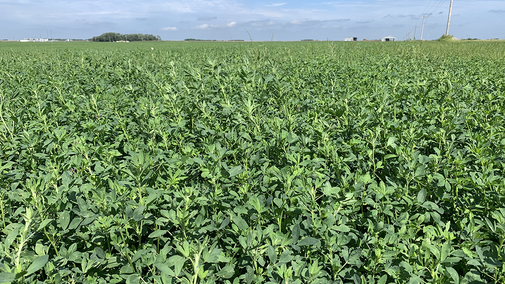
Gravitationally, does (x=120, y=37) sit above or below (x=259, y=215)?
above

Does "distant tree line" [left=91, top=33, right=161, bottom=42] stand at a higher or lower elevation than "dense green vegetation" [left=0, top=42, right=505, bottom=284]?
higher

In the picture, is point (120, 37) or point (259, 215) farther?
point (120, 37)

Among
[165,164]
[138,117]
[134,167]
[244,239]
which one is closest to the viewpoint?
[244,239]

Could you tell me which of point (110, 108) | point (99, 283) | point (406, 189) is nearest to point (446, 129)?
point (406, 189)

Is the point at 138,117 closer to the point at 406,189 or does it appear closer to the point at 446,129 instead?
the point at 406,189

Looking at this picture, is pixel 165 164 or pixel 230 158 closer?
pixel 165 164

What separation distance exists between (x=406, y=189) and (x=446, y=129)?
124 cm

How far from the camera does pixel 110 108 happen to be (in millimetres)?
3320

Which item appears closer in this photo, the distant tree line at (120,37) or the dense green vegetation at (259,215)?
the dense green vegetation at (259,215)

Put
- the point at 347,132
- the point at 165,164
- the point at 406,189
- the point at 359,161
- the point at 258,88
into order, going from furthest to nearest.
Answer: the point at 258,88 → the point at 347,132 → the point at 359,161 → the point at 165,164 → the point at 406,189

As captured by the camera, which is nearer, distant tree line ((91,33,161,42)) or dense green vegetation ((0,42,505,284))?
dense green vegetation ((0,42,505,284))

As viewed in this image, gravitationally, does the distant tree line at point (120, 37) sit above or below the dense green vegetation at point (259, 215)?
above

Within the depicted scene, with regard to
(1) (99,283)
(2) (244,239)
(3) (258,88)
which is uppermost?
(3) (258,88)

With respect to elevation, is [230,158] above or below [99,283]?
above
